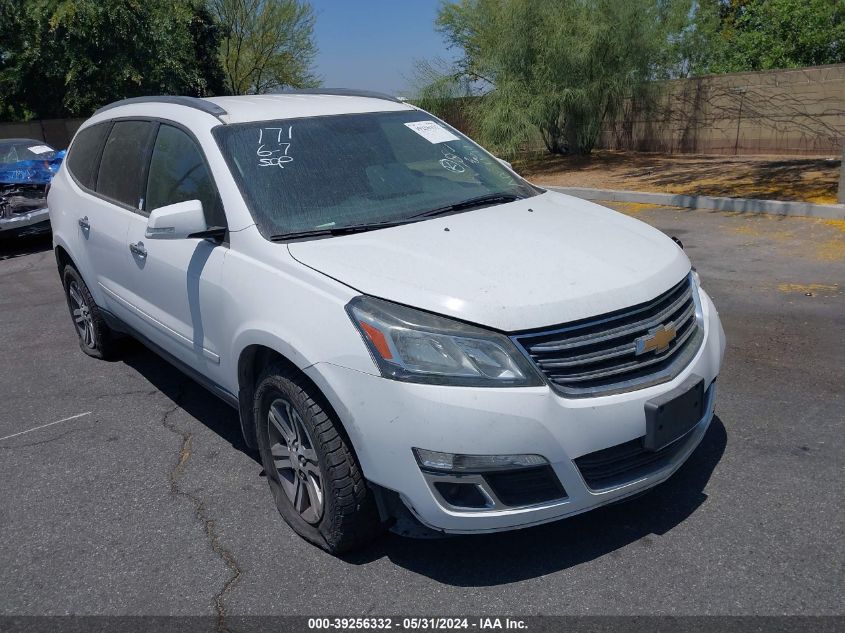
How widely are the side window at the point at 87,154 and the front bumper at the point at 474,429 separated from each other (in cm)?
310

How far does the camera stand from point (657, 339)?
2.95 metres

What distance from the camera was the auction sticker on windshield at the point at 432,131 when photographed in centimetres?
438

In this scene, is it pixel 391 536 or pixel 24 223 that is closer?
pixel 391 536

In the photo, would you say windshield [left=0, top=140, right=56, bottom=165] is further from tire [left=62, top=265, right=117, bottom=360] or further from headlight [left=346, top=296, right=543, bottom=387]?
headlight [left=346, top=296, right=543, bottom=387]

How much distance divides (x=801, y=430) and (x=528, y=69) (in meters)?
14.6

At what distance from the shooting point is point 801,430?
3.97 m

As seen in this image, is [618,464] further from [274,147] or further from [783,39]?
[783,39]

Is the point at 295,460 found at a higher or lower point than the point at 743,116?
higher

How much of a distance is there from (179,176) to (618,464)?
8.75 feet

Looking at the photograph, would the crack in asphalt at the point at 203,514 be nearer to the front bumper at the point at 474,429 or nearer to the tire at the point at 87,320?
the front bumper at the point at 474,429

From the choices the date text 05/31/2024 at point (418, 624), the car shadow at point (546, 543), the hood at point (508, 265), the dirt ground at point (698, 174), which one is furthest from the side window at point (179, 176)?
the dirt ground at point (698, 174)

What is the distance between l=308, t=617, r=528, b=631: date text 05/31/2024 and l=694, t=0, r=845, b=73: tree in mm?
19549

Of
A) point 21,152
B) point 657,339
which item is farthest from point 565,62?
point 657,339

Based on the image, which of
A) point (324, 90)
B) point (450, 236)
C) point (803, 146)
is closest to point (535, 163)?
point (803, 146)
